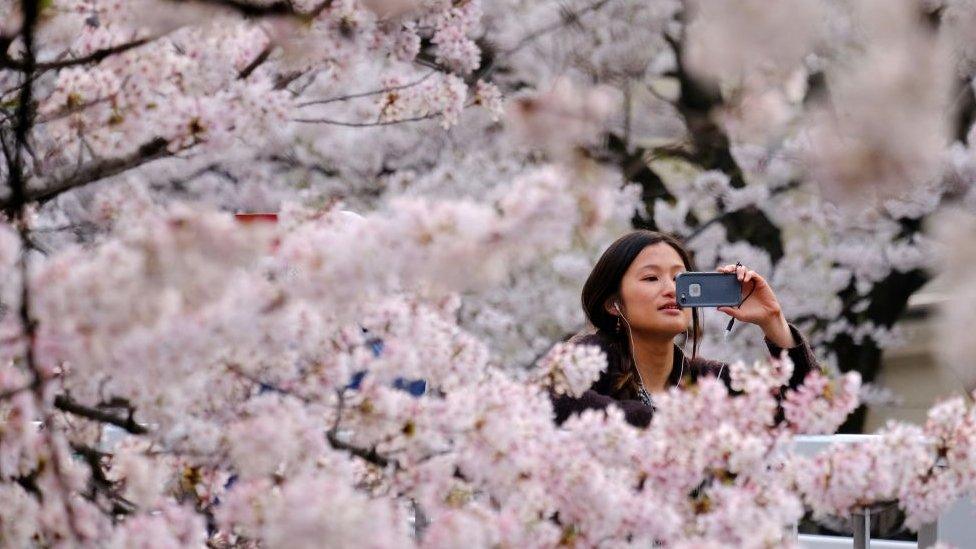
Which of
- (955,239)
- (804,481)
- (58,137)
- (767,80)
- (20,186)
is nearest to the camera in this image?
(20,186)

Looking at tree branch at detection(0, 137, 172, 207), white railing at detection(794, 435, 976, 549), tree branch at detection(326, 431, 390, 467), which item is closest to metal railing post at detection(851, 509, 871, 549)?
white railing at detection(794, 435, 976, 549)

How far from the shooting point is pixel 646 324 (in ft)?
11.6

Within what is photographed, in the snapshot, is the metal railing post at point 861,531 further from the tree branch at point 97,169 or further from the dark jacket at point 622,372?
the tree branch at point 97,169

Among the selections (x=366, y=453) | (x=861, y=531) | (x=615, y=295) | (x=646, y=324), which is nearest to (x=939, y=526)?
(x=861, y=531)

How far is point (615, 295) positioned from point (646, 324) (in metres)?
0.15

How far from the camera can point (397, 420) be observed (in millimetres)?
2283

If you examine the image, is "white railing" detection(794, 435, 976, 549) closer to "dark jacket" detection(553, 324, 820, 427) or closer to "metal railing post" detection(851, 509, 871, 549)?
"metal railing post" detection(851, 509, 871, 549)

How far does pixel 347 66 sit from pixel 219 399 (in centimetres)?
106

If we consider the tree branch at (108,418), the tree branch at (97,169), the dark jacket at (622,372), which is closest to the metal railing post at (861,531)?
the dark jacket at (622,372)

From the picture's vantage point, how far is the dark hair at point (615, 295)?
3.55 meters

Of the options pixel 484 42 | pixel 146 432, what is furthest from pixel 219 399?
pixel 484 42

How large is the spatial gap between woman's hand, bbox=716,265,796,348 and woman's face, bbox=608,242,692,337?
0.15 m

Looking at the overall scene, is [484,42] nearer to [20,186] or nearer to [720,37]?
[720,37]

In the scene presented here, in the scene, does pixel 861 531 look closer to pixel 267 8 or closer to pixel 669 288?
pixel 669 288
